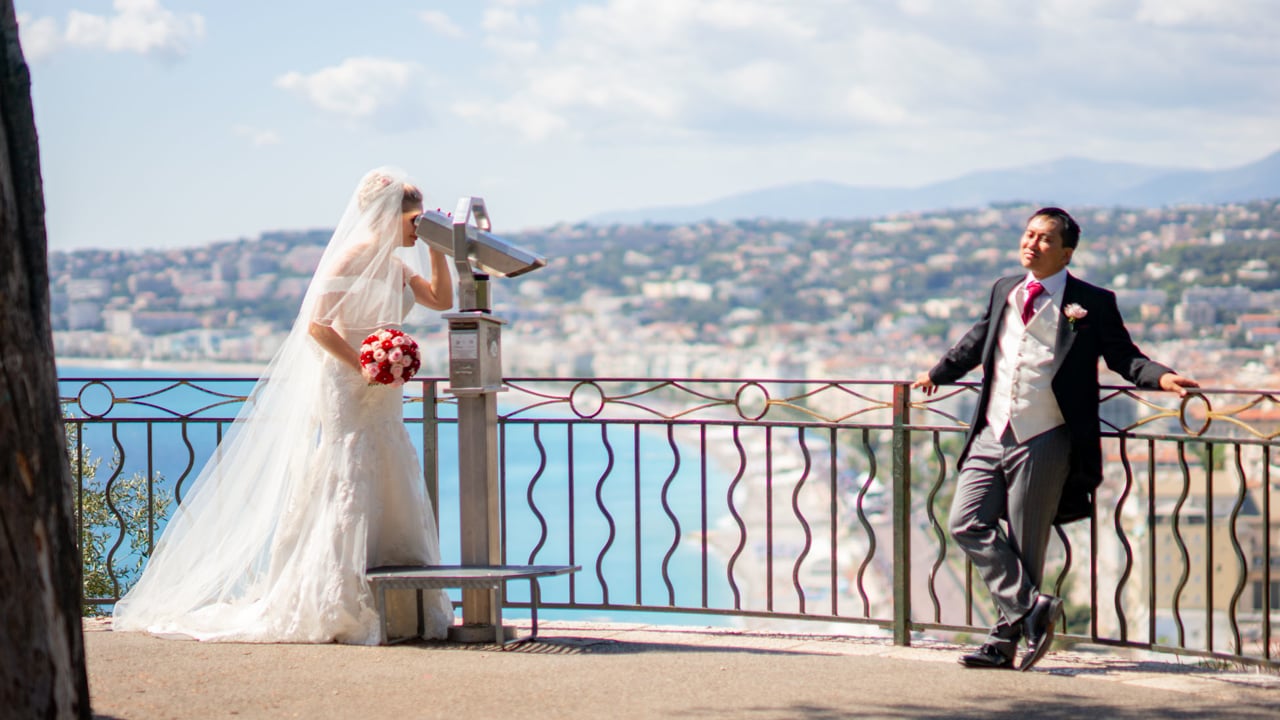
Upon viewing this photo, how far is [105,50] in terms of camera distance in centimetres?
12325

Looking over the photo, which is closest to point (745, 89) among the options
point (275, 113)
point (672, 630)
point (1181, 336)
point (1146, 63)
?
point (1146, 63)

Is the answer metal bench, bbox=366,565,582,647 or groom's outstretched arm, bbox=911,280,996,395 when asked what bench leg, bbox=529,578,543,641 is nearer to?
metal bench, bbox=366,565,582,647

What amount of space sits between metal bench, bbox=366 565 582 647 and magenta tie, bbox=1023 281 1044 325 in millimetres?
1987

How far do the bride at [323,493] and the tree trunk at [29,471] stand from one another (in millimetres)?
2114

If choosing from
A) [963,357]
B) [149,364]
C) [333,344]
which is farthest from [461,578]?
[149,364]

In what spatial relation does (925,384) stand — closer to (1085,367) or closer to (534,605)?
(1085,367)

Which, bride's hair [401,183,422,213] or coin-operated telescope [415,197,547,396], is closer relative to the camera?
coin-operated telescope [415,197,547,396]

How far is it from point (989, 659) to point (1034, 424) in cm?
91

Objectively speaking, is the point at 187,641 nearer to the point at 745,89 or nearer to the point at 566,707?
the point at 566,707

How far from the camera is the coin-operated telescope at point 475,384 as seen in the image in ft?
Answer: 17.2

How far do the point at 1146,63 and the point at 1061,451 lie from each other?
182525 mm

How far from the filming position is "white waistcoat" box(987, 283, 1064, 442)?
15.4ft

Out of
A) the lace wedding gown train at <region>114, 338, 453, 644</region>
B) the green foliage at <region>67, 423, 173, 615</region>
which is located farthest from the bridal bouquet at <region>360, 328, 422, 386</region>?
the green foliage at <region>67, 423, 173, 615</region>

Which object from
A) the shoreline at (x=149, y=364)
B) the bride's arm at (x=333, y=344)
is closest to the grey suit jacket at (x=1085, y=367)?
the bride's arm at (x=333, y=344)
